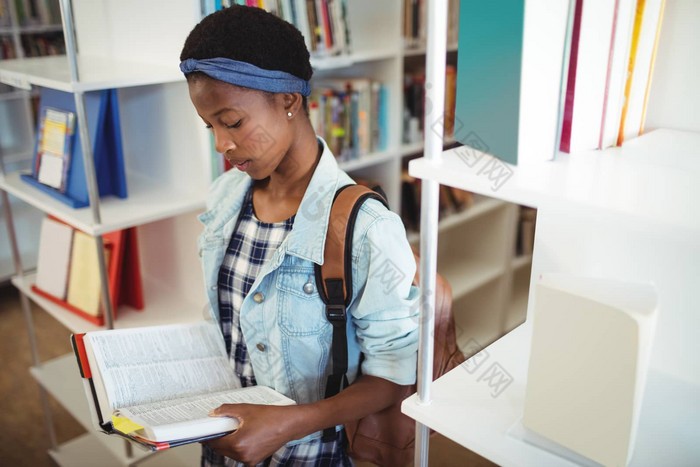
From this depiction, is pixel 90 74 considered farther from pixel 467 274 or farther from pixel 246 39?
pixel 467 274

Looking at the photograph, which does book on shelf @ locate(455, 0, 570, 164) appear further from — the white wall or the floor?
the floor

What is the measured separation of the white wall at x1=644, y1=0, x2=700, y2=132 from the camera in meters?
0.80

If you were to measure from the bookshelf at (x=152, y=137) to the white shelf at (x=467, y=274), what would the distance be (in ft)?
2.45

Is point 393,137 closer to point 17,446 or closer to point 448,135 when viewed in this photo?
point 448,135

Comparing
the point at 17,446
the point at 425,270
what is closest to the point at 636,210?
the point at 425,270

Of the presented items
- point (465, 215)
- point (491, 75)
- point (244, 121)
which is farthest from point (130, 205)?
point (465, 215)

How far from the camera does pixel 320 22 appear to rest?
2029mm

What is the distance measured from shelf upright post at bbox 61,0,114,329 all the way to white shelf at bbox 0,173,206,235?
0.05 m

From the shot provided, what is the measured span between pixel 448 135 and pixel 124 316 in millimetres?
1559

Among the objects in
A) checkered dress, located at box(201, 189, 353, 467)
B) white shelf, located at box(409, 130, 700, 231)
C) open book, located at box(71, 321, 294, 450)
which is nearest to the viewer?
white shelf, located at box(409, 130, 700, 231)

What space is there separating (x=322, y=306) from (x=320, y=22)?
4.12 ft

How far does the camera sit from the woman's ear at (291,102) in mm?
1104

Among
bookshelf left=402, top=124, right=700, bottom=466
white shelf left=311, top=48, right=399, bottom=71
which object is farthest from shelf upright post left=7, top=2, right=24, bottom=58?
bookshelf left=402, top=124, right=700, bottom=466

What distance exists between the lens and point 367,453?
1146 millimetres
